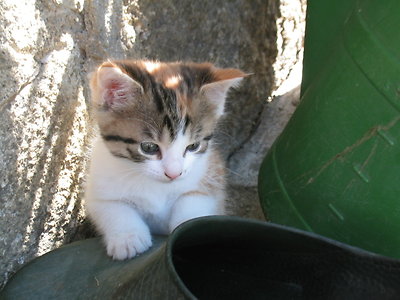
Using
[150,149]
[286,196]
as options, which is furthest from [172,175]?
[286,196]

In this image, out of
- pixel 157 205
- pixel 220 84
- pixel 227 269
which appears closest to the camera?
→ pixel 227 269

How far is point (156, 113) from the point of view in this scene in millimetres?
1459

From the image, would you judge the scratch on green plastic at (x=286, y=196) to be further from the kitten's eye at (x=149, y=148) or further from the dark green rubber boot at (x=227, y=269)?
the kitten's eye at (x=149, y=148)

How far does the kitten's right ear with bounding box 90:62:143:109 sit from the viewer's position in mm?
1355

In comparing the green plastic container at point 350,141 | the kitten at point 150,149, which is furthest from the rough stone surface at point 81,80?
the green plastic container at point 350,141

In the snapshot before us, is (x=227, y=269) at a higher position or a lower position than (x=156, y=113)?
lower

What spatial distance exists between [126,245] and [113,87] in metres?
0.41

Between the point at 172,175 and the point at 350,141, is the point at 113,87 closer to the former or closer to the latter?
the point at 172,175

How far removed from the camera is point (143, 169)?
149 centimetres

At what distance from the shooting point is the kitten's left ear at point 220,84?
4.90 feet

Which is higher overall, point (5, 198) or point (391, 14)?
point (391, 14)

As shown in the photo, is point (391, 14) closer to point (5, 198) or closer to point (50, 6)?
point (50, 6)

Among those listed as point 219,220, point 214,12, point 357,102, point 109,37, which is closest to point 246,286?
point 219,220

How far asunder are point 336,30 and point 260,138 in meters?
0.67
